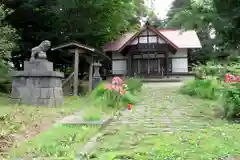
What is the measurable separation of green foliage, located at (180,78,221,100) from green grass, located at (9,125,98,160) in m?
7.05

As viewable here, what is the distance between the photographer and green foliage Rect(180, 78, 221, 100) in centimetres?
1176

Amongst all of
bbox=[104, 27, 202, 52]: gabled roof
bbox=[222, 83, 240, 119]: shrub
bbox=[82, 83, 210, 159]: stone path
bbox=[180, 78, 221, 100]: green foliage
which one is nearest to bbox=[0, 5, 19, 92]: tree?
bbox=[82, 83, 210, 159]: stone path

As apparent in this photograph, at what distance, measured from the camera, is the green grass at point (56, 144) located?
13.4 ft

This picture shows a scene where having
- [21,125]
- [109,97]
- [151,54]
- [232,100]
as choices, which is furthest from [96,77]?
[151,54]

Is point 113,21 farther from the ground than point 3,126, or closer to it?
farther from the ground

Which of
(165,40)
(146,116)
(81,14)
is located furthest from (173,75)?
(146,116)

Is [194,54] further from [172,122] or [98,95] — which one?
[172,122]

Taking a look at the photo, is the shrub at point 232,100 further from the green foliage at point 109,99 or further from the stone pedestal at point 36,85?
the stone pedestal at point 36,85

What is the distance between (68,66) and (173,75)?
9365 millimetres

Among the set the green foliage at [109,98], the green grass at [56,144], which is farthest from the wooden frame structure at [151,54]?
the green grass at [56,144]

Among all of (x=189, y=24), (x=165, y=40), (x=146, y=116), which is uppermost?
(x=165, y=40)

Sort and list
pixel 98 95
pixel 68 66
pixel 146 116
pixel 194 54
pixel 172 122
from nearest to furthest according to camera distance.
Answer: pixel 172 122 → pixel 146 116 → pixel 98 95 → pixel 68 66 → pixel 194 54

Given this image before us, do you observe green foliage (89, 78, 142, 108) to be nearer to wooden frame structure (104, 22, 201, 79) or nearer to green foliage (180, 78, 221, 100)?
green foliage (180, 78, 221, 100)

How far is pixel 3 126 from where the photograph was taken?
5.59 metres
